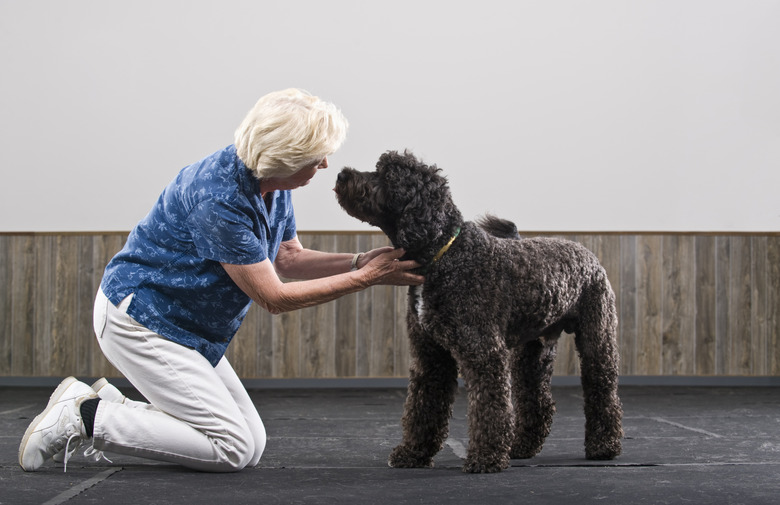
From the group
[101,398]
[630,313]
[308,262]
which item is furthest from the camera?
[630,313]

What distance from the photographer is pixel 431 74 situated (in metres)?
4.54

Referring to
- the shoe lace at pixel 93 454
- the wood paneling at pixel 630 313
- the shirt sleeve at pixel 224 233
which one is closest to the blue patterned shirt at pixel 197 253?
the shirt sleeve at pixel 224 233

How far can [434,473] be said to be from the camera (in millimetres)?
2096

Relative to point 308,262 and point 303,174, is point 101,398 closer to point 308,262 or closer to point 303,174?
point 308,262

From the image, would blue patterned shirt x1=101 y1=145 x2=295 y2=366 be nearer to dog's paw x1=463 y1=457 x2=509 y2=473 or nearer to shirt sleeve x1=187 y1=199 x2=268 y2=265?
shirt sleeve x1=187 y1=199 x2=268 y2=265

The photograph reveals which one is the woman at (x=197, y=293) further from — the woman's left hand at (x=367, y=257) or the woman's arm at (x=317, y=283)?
the woman's left hand at (x=367, y=257)

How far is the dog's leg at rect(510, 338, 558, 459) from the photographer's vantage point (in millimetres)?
2410

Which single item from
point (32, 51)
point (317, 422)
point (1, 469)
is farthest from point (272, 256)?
point (32, 51)

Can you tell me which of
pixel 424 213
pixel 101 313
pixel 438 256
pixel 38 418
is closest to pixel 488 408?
pixel 438 256

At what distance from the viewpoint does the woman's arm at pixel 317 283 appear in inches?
78.7

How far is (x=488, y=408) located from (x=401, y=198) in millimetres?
618

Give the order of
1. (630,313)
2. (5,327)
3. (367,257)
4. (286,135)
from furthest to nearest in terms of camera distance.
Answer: (630,313) → (5,327) → (367,257) → (286,135)

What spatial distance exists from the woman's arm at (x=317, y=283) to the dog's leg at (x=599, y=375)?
649 millimetres

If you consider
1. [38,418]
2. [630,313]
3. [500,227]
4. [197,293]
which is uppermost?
[500,227]
